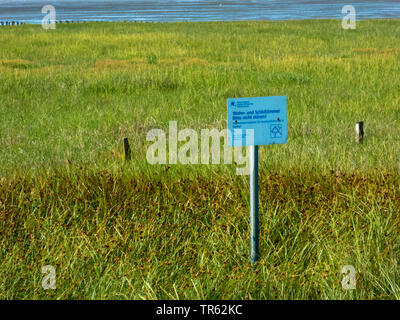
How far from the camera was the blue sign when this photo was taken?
2.99 metres

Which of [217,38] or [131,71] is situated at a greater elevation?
[217,38]

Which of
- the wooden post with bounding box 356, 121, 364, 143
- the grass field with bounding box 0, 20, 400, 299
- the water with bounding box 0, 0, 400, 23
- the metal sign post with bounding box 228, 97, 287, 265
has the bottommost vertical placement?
the grass field with bounding box 0, 20, 400, 299

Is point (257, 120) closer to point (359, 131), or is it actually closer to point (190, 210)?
point (190, 210)

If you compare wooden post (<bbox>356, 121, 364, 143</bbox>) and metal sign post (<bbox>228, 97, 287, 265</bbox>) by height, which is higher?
wooden post (<bbox>356, 121, 364, 143</bbox>)

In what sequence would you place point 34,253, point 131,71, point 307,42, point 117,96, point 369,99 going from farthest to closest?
point 307,42, point 131,71, point 117,96, point 369,99, point 34,253

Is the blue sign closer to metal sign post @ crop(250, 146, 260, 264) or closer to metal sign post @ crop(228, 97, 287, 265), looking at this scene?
metal sign post @ crop(228, 97, 287, 265)

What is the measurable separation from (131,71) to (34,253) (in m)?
9.56

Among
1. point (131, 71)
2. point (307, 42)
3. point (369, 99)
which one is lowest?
point (369, 99)

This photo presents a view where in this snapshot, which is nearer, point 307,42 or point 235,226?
point 235,226

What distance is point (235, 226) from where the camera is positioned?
364cm

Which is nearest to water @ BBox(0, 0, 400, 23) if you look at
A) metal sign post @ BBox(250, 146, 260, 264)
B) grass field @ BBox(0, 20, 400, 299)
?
grass field @ BBox(0, 20, 400, 299)

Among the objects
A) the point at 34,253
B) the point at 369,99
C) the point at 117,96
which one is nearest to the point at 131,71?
the point at 117,96

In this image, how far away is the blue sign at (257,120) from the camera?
9.81ft
